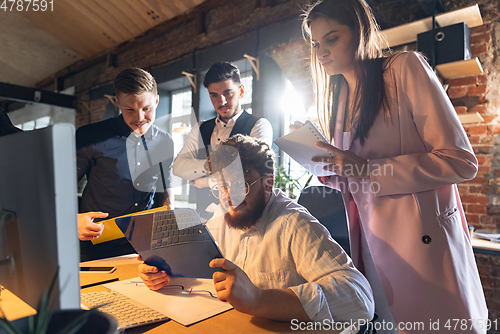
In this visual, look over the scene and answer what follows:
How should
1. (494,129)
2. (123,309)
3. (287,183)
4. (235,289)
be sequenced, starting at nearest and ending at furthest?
1. (235,289)
2. (123,309)
3. (494,129)
4. (287,183)

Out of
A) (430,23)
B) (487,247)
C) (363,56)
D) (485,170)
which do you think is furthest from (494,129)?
(363,56)

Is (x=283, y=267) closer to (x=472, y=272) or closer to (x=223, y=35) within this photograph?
(x=472, y=272)

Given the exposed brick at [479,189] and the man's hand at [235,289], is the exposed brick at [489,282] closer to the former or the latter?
the exposed brick at [479,189]

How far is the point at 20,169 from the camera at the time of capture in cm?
51

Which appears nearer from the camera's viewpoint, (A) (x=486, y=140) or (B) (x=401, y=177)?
(B) (x=401, y=177)

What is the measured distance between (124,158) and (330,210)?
125 centimetres

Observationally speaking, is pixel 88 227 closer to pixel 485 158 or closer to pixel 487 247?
pixel 487 247

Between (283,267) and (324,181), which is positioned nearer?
(283,267)

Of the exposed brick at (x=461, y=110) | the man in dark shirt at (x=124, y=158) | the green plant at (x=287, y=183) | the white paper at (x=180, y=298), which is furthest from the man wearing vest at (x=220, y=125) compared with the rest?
the exposed brick at (x=461, y=110)

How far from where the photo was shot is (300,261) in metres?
0.99

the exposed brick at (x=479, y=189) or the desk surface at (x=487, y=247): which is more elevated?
the exposed brick at (x=479, y=189)

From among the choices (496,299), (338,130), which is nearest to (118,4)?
(338,130)

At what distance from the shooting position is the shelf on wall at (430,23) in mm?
2613

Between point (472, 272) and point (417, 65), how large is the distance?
0.71 meters
